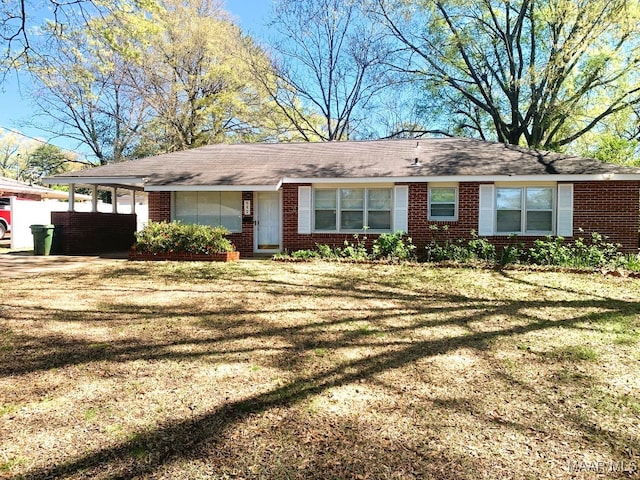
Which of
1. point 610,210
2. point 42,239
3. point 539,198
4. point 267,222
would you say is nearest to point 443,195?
point 539,198

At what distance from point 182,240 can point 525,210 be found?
9.84 metres

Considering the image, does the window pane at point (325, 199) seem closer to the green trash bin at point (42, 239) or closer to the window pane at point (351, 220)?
the window pane at point (351, 220)

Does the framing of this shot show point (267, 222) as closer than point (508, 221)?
No

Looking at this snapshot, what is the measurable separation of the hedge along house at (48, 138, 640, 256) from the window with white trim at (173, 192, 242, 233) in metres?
0.03

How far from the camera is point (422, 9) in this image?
69.9ft

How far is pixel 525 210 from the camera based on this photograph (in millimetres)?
12523

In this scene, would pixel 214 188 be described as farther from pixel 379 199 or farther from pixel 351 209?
pixel 379 199

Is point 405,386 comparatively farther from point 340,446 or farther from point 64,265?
point 64,265

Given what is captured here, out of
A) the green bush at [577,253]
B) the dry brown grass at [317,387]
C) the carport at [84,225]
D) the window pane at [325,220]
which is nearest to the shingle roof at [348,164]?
the carport at [84,225]

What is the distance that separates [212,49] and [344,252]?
18429 millimetres

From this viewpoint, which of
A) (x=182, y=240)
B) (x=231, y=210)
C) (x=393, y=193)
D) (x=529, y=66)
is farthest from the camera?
(x=529, y=66)

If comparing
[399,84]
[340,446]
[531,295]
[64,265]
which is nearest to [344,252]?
[531,295]

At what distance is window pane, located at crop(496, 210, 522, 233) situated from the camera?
1259 cm

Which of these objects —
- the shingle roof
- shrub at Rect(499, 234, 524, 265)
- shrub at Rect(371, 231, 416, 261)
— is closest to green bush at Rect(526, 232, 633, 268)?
shrub at Rect(499, 234, 524, 265)
